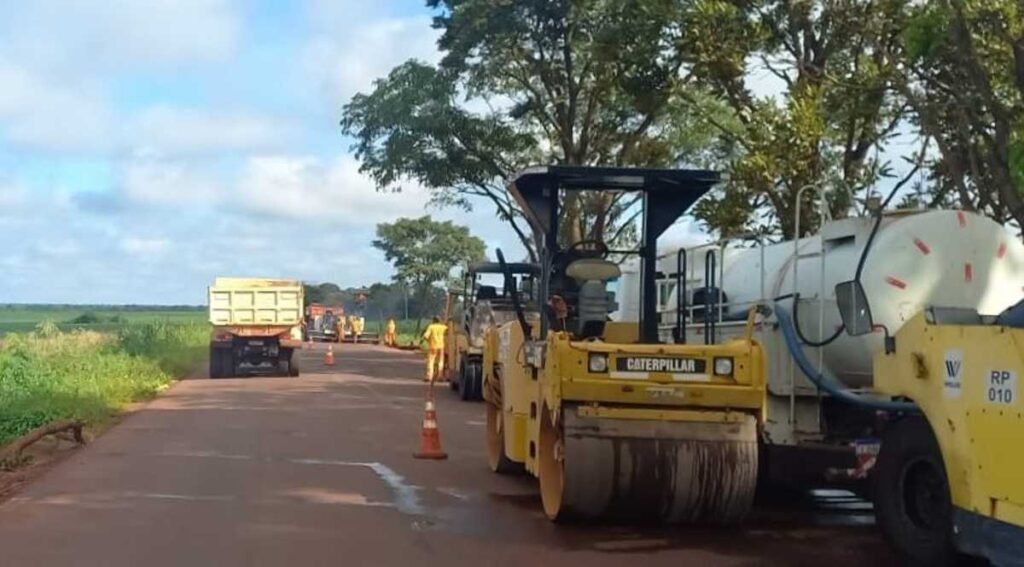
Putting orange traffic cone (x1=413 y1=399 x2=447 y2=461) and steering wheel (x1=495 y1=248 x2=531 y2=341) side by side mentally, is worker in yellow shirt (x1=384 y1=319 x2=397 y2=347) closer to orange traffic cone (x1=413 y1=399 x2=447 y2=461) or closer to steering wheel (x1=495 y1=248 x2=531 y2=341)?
orange traffic cone (x1=413 y1=399 x2=447 y2=461)

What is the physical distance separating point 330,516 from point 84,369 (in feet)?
64.7

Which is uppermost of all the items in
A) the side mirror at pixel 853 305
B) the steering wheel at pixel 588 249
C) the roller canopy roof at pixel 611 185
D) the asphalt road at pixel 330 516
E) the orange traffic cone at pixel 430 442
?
the roller canopy roof at pixel 611 185

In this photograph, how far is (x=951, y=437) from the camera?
753 cm

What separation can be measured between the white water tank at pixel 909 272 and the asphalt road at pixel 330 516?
1594 millimetres

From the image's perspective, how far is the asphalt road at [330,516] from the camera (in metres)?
9.28

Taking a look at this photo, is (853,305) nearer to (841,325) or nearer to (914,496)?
(914,496)

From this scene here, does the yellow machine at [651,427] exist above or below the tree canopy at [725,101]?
below

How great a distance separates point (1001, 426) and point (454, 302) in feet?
80.3

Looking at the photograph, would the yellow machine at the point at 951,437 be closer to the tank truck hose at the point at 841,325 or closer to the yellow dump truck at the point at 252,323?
the tank truck hose at the point at 841,325

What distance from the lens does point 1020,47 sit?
40.8 feet

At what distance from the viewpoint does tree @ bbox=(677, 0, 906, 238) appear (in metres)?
17.8

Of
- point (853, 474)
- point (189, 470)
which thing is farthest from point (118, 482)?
point (853, 474)

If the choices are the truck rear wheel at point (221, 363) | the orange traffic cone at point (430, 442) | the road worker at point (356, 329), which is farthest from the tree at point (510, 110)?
the road worker at point (356, 329)

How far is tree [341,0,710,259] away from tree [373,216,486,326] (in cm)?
3681
